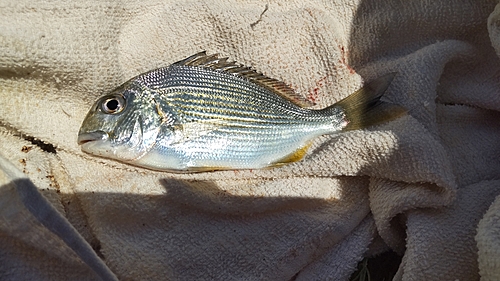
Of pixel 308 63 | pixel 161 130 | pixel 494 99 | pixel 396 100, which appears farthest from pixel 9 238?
pixel 494 99

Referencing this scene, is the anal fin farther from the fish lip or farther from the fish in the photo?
the fish lip

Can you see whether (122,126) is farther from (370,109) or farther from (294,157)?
(370,109)

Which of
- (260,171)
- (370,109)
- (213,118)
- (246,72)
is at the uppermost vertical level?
(246,72)

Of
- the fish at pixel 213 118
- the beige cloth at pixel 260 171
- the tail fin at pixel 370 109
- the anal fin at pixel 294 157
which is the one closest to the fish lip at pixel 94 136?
the fish at pixel 213 118

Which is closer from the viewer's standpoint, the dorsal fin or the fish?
the fish

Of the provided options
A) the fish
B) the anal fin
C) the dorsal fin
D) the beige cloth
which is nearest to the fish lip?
the fish

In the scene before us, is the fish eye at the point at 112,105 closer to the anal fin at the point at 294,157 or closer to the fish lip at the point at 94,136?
the fish lip at the point at 94,136

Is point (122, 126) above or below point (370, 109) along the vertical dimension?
above

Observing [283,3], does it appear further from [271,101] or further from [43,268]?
[43,268]

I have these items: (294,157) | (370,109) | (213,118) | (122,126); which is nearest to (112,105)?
(122,126)
